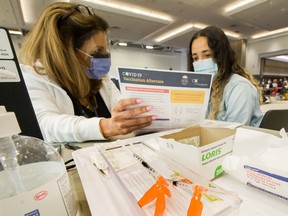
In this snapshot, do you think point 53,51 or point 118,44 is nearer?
point 53,51

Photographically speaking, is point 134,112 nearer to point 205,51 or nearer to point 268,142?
point 268,142

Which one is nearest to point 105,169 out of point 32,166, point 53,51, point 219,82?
point 32,166

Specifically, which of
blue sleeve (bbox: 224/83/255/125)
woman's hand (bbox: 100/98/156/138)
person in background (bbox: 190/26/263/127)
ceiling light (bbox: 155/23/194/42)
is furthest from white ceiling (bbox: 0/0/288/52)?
woman's hand (bbox: 100/98/156/138)

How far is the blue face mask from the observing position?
3.39 ft

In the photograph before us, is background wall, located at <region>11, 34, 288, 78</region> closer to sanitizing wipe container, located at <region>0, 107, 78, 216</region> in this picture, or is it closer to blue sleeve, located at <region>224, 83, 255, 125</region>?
blue sleeve, located at <region>224, 83, 255, 125</region>

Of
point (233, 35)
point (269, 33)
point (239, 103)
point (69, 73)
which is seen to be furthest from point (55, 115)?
point (269, 33)

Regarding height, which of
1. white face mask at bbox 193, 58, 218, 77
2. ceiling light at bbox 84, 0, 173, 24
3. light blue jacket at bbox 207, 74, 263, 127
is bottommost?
light blue jacket at bbox 207, 74, 263, 127

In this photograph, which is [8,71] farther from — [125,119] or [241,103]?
[241,103]

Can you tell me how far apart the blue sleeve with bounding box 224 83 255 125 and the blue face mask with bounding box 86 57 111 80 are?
812 mm

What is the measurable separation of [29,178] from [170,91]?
40cm

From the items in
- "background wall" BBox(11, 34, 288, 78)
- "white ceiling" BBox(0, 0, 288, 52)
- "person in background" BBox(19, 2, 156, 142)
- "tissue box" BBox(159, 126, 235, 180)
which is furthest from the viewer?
"background wall" BBox(11, 34, 288, 78)

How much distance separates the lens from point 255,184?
31 centimetres

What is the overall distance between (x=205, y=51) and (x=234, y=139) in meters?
1.14

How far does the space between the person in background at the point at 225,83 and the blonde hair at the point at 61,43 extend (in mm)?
800
